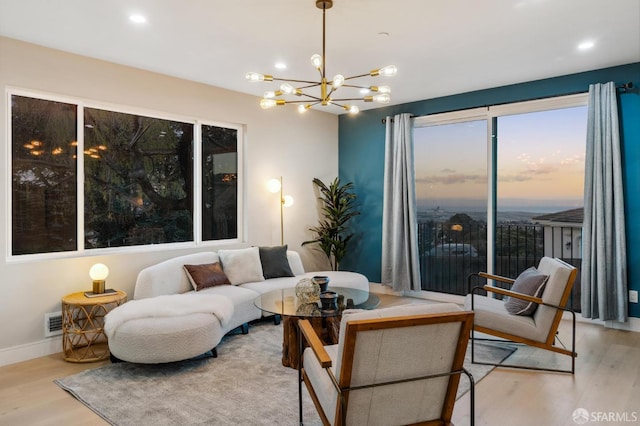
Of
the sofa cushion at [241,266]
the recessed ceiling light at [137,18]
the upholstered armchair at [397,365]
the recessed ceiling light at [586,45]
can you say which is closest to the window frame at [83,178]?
the sofa cushion at [241,266]

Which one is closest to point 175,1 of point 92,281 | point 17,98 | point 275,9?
point 275,9

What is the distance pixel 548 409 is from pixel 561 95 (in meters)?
3.55

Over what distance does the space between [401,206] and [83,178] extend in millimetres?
3940

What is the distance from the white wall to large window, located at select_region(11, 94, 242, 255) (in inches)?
6.4

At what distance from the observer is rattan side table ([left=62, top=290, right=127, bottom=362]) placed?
143 inches

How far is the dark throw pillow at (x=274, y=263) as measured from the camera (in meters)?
5.00

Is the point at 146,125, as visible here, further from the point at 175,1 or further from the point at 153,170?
the point at 175,1

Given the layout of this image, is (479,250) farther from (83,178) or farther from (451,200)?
(83,178)

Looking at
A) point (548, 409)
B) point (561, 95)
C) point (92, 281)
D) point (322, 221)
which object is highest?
point (561, 95)

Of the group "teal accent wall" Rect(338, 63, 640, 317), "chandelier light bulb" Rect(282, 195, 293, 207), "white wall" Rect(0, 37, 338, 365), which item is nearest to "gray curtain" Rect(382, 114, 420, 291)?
"teal accent wall" Rect(338, 63, 640, 317)

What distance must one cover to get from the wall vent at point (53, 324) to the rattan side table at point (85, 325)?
11cm

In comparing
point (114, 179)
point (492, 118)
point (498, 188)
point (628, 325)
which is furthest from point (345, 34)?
point (628, 325)

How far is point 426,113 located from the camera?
19.2ft

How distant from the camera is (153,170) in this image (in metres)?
4.72
